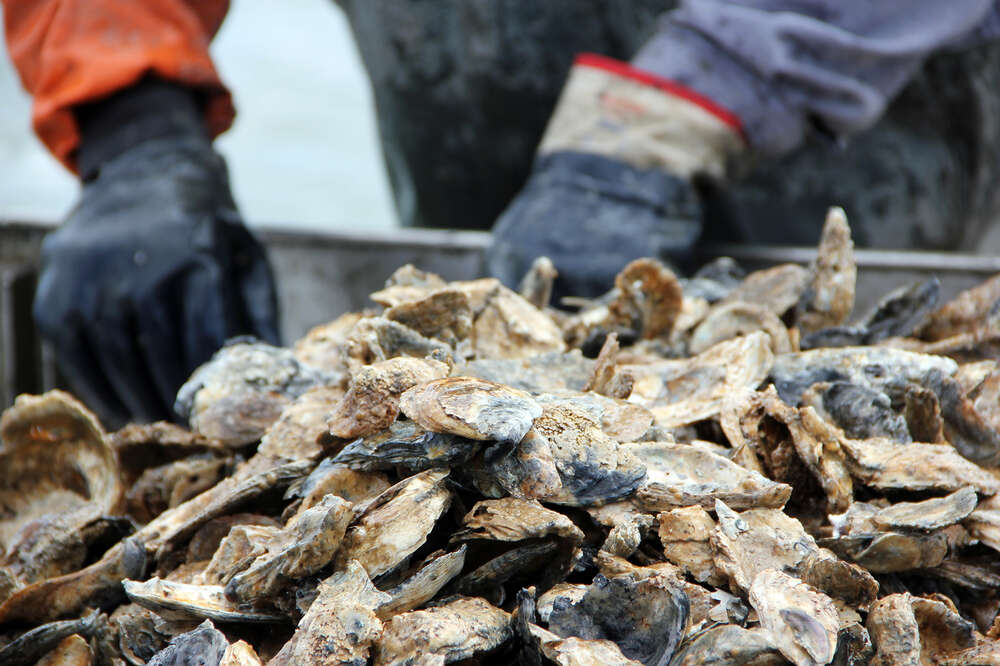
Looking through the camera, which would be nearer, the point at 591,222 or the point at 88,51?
the point at 591,222

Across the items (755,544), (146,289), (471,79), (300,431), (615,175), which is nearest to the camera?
(755,544)

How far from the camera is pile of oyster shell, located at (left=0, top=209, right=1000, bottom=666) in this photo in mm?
527

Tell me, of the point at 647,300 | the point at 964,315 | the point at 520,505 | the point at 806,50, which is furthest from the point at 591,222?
the point at 520,505

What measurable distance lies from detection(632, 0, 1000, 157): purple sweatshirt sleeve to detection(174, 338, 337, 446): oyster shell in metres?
1.01

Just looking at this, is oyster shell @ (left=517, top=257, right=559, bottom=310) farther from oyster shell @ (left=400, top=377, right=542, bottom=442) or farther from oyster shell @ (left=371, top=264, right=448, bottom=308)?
oyster shell @ (left=400, top=377, right=542, bottom=442)

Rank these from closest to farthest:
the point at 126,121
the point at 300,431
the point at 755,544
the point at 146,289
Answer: the point at 755,544 → the point at 300,431 → the point at 146,289 → the point at 126,121

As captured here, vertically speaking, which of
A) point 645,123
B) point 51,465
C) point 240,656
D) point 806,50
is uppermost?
point 806,50

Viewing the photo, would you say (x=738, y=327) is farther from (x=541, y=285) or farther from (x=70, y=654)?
(x=70, y=654)

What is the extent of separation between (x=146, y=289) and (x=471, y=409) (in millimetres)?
1097

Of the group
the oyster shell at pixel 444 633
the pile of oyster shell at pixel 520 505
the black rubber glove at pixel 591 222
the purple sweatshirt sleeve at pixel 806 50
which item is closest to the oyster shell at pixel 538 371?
the pile of oyster shell at pixel 520 505

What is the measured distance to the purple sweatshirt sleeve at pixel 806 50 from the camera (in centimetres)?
147

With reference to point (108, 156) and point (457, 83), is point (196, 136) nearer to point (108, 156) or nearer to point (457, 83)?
point (108, 156)

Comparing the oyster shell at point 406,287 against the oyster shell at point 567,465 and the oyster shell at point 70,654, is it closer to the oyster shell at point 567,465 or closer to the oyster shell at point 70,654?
the oyster shell at point 567,465

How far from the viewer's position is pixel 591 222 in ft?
5.02
